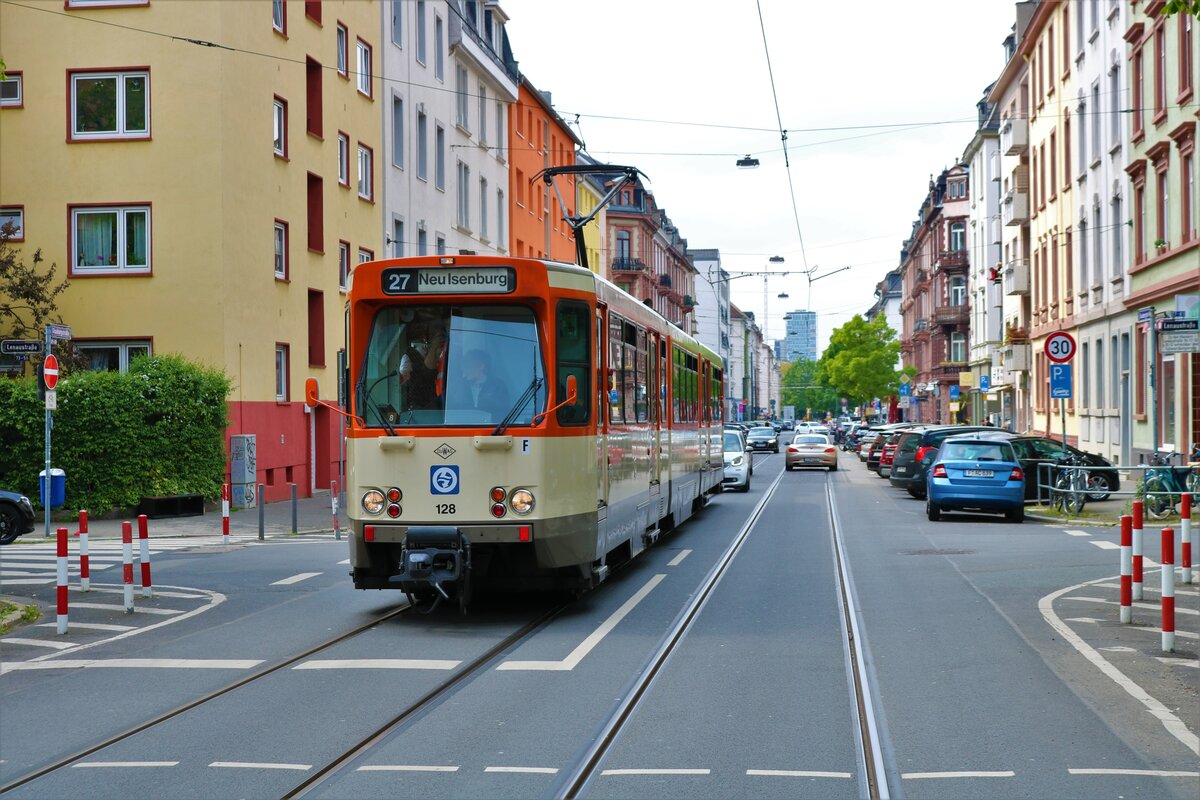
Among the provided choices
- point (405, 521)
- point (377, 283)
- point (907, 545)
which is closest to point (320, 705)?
point (405, 521)

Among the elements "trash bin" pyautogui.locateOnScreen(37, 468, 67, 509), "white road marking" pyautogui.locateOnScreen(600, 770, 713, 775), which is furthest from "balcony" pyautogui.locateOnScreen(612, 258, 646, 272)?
"white road marking" pyautogui.locateOnScreen(600, 770, 713, 775)

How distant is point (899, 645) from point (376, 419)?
4575 millimetres

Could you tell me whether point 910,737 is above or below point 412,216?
below

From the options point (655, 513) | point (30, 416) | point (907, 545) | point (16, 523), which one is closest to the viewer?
point (655, 513)

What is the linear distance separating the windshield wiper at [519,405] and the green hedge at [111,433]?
16392 mm

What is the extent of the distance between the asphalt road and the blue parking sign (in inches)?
433

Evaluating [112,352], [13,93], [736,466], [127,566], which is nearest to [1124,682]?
[127,566]

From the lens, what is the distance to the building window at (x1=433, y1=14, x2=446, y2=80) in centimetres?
4562

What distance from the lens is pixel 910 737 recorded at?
7238 mm

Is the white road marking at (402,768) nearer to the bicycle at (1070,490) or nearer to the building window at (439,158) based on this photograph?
the bicycle at (1070,490)

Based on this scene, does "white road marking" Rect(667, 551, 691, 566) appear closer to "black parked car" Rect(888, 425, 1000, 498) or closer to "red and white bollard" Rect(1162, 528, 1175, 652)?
"red and white bollard" Rect(1162, 528, 1175, 652)

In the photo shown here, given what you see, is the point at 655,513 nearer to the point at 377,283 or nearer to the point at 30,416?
the point at 377,283

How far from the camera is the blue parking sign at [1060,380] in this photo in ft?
82.4

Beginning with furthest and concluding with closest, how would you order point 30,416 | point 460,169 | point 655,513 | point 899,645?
1. point 460,169
2. point 30,416
3. point 655,513
4. point 899,645
